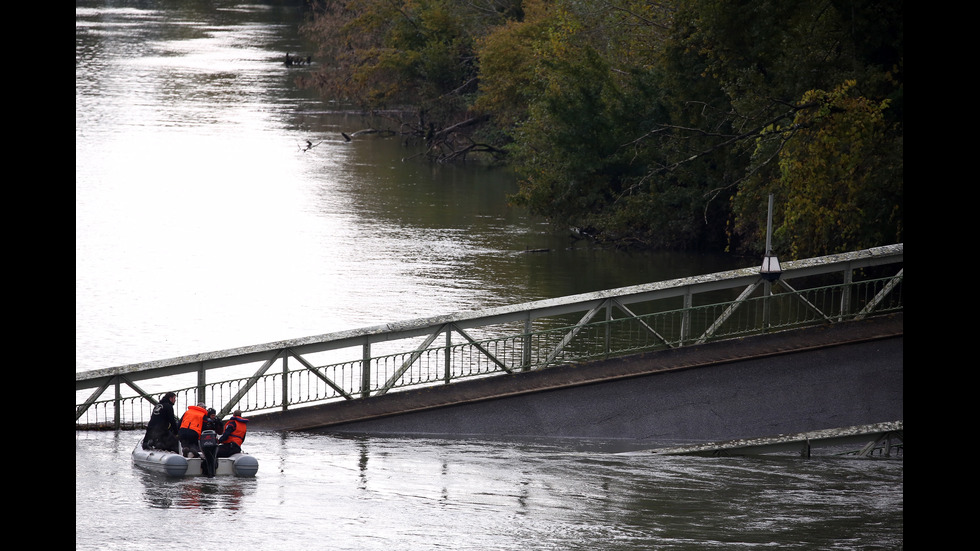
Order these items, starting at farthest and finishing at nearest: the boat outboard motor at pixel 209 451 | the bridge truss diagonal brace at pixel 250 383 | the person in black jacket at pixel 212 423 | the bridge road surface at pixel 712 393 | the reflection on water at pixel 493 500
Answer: the bridge road surface at pixel 712 393 < the bridge truss diagonal brace at pixel 250 383 < the person in black jacket at pixel 212 423 < the boat outboard motor at pixel 209 451 < the reflection on water at pixel 493 500

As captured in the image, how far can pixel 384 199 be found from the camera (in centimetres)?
4934

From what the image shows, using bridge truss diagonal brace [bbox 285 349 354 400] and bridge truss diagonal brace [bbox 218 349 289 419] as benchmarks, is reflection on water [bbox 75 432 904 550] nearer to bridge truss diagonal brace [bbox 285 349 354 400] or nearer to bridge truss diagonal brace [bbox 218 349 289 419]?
bridge truss diagonal brace [bbox 218 349 289 419]

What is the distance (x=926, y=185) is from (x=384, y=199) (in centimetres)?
3944

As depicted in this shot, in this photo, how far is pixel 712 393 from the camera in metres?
17.8

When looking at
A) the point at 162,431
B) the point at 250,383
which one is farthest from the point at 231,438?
the point at 250,383

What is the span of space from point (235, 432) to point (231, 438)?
0.08m

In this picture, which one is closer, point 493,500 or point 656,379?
point 493,500

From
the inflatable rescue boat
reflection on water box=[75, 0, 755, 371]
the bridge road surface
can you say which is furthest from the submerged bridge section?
reflection on water box=[75, 0, 755, 371]

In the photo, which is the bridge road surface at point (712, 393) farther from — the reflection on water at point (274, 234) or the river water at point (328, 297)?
the reflection on water at point (274, 234)

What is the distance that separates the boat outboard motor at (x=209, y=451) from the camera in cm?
1463

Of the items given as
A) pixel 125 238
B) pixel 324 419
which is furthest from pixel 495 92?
pixel 324 419

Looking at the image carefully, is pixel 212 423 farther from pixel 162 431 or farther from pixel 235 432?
pixel 162 431

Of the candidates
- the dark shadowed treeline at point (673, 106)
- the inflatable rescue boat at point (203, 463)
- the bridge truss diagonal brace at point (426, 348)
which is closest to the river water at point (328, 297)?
the inflatable rescue boat at point (203, 463)

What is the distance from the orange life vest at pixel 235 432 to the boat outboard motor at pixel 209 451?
116 millimetres
